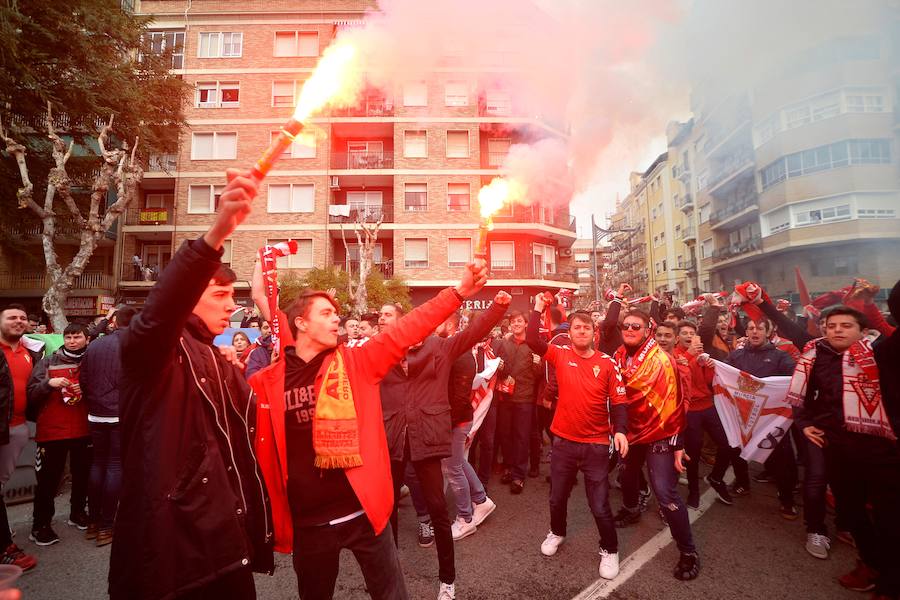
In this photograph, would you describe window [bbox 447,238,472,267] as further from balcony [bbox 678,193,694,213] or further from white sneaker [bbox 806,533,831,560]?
balcony [bbox 678,193,694,213]

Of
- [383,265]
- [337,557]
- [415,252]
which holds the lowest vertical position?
[337,557]

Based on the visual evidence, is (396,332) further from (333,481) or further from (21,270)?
(21,270)

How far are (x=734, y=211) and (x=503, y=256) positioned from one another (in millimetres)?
18516

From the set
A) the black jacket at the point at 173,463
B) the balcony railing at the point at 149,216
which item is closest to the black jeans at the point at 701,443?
the black jacket at the point at 173,463

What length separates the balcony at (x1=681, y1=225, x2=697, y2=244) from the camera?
3978cm

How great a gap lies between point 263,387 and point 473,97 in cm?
2668

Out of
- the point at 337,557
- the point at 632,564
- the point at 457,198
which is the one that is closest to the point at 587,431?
the point at 632,564

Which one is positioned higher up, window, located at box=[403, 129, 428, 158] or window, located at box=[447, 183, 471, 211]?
window, located at box=[403, 129, 428, 158]

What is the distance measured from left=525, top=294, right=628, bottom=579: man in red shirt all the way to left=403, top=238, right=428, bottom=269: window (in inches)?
871

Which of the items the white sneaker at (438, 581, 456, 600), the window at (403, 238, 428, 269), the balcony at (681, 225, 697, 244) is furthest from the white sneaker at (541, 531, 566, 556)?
the balcony at (681, 225, 697, 244)

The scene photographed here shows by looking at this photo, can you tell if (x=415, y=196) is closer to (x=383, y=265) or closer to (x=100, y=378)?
(x=383, y=265)

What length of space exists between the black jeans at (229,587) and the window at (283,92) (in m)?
27.8

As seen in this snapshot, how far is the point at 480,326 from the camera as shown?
3.46m

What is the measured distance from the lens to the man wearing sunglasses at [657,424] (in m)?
3.87
